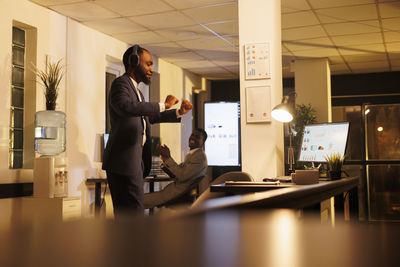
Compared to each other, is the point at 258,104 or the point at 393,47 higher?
the point at 393,47

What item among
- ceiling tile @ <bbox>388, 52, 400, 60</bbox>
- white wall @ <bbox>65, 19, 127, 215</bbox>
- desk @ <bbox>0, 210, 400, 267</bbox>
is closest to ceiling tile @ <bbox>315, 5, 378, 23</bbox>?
ceiling tile @ <bbox>388, 52, 400, 60</bbox>

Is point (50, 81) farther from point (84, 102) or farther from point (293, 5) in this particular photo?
point (293, 5)

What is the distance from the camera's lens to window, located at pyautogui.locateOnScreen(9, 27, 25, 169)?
475 cm

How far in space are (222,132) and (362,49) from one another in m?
2.92

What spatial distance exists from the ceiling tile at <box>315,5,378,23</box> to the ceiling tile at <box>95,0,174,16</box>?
73.8 inches

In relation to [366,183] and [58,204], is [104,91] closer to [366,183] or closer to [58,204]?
[58,204]

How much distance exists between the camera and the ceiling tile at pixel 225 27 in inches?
229

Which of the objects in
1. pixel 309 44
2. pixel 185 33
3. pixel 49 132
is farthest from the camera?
pixel 309 44

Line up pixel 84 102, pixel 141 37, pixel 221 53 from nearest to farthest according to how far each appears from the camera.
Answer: pixel 84 102, pixel 141 37, pixel 221 53

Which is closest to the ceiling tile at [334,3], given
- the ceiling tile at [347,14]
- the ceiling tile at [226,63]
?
the ceiling tile at [347,14]

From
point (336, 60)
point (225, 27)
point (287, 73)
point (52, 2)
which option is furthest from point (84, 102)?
point (287, 73)

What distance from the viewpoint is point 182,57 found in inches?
299

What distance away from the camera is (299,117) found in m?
7.50

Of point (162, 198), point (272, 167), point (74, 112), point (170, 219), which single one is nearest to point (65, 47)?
point (74, 112)
